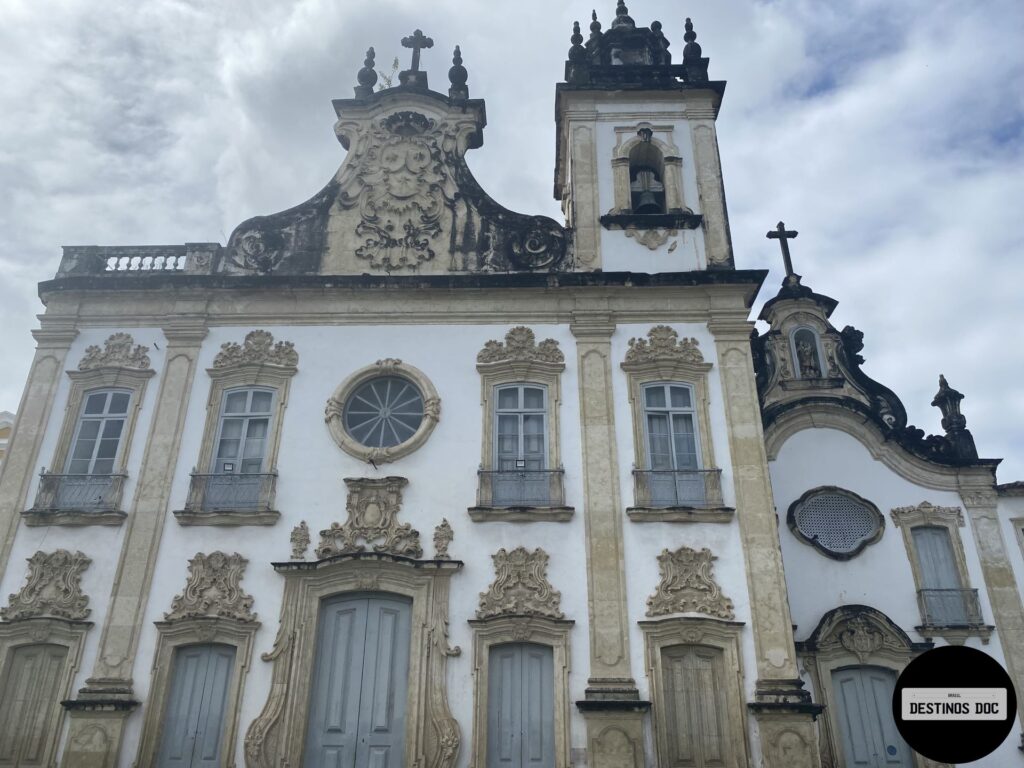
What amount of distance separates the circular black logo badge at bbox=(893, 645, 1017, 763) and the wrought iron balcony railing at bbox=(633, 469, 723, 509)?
866 centimetres

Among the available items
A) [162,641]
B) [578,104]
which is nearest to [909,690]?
[162,641]

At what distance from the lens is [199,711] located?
416 inches

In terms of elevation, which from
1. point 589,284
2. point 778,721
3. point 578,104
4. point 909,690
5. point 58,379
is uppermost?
Answer: point 578,104

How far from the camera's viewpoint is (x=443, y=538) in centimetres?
1135

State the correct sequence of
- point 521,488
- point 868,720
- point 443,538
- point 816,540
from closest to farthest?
point 443,538, point 521,488, point 868,720, point 816,540

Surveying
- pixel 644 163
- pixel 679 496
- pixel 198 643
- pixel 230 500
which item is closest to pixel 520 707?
pixel 679 496

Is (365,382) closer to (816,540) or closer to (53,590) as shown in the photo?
(53,590)

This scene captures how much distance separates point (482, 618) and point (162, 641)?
168 inches

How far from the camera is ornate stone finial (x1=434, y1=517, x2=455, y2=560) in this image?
11273 mm

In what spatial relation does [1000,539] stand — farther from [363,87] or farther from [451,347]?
[363,87]

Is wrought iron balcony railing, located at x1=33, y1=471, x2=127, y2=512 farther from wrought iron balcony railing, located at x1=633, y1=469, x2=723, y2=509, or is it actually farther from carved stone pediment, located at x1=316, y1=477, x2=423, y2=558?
wrought iron balcony railing, located at x1=633, y1=469, x2=723, y2=509

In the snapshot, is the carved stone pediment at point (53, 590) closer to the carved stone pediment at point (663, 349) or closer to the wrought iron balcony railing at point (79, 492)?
the wrought iron balcony railing at point (79, 492)

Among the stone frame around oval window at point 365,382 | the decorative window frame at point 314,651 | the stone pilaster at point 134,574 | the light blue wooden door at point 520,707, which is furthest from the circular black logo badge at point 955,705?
the stone pilaster at point 134,574

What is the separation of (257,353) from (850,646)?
1033 centimetres
